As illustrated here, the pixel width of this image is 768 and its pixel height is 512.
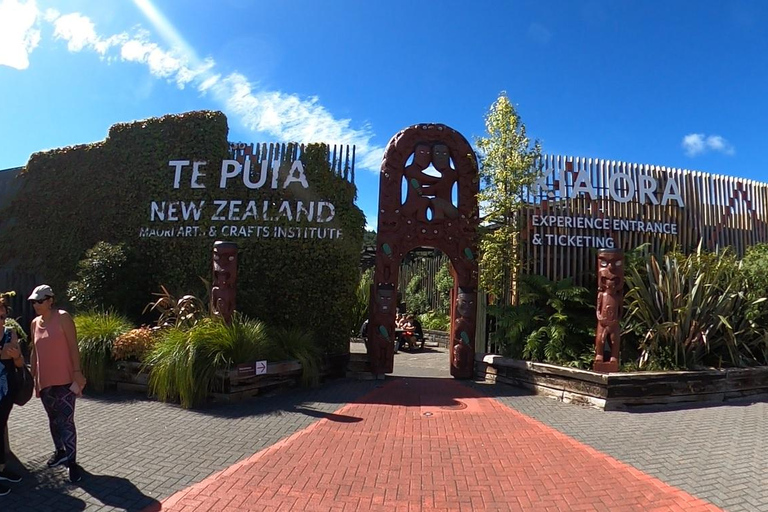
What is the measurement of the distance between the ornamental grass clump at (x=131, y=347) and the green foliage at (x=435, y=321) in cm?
1047

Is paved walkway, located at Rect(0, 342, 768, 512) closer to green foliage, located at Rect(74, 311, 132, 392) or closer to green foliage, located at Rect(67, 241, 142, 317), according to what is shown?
green foliage, located at Rect(74, 311, 132, 392)

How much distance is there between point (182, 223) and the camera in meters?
10.6

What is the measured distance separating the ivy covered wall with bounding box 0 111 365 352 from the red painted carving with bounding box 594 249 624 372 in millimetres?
4831

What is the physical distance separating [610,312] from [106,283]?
9.08m

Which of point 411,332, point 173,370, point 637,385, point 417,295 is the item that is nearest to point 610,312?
point 637,385

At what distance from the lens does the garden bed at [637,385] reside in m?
6.91

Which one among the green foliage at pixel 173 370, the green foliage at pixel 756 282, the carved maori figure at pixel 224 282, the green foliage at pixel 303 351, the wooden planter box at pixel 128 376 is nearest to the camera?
the green foliage at pixel 173 370

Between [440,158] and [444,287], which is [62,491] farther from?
[444,287]

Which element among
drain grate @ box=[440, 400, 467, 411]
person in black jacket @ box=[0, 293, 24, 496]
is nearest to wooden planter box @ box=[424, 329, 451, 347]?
drain grate @ box=[440, 400, 467, 411]

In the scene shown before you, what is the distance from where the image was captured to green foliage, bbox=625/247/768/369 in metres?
7.73

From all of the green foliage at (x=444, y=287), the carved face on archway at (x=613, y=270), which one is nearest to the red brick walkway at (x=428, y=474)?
the carved face on archway at (x=613, y=270)

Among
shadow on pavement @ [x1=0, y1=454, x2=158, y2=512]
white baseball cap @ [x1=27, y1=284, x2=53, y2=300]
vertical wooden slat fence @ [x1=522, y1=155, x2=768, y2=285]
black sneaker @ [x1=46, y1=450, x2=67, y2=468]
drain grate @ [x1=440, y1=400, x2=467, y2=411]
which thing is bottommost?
shadow on pavement @ [x1=0, y1=454, x2=158, y2=512]

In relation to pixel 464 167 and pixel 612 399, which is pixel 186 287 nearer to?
pixel 464 167

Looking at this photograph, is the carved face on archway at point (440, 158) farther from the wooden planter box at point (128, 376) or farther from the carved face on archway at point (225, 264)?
the wooden planter box at point (128, 376)
